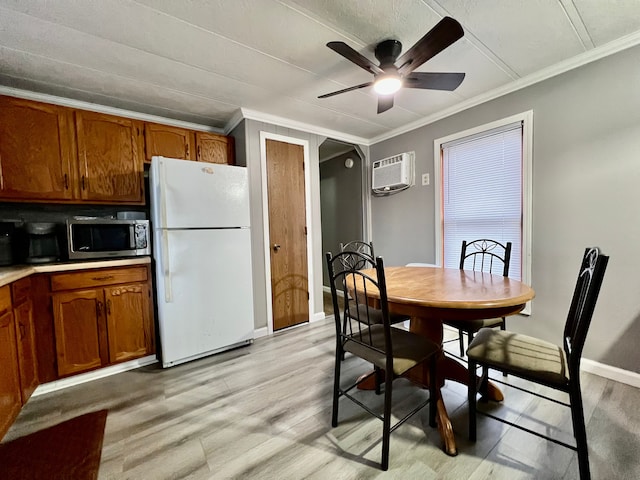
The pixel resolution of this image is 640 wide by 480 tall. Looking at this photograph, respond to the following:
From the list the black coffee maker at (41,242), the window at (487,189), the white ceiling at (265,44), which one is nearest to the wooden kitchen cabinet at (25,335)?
the black coffee maker at (41,242)

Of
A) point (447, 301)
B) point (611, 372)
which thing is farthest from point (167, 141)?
point (611, 372)

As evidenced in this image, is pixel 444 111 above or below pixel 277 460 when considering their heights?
above

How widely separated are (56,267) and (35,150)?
3.23 ft

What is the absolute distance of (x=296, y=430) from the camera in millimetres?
1523

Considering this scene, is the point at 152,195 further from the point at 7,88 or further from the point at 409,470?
the point at 409,470

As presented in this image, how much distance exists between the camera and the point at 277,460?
4.37 feet

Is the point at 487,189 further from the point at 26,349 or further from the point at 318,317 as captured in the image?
the point at 26,349

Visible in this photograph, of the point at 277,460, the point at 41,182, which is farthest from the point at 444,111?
the point at 41,182

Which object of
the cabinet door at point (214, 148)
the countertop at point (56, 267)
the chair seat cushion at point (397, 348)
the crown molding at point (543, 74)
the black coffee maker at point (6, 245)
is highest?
the crown molding at point (543, 74)

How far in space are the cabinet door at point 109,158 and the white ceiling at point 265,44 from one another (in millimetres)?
253

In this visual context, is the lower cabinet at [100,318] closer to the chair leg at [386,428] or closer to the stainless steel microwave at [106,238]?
the stainless steel microwave at [106,238]

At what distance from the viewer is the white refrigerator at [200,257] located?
7.26 feet

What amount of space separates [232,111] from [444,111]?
88.7 inches

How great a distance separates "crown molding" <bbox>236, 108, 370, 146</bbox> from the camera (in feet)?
9.16
